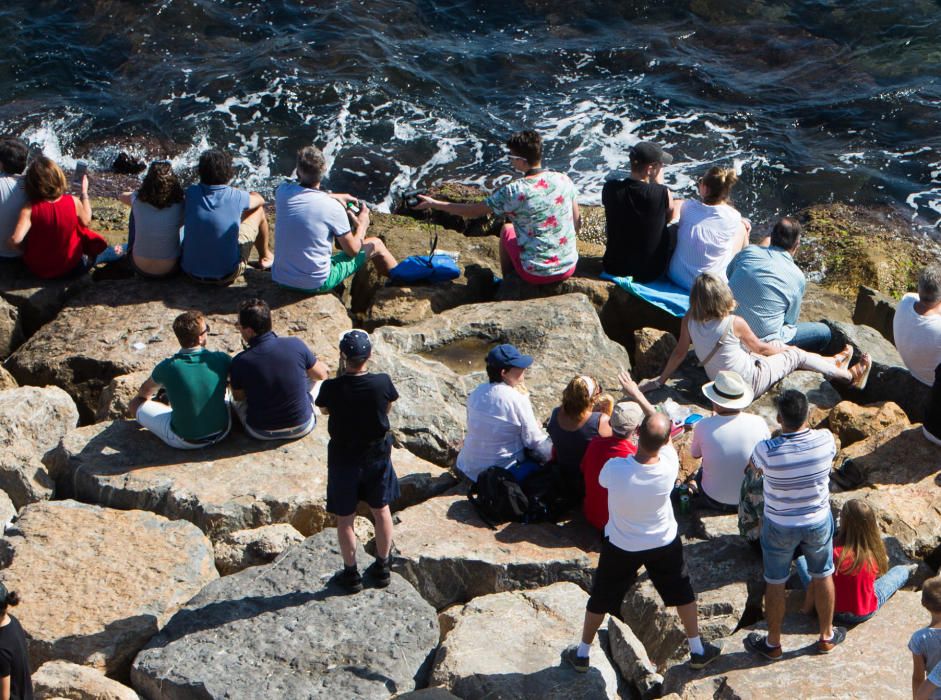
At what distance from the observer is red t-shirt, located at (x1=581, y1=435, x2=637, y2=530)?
652 cm

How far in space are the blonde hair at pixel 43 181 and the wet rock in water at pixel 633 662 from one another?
6.10 m

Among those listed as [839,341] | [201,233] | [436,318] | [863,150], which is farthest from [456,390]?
[863,150]

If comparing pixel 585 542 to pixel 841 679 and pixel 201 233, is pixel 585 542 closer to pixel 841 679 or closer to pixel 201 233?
pixel 841 679

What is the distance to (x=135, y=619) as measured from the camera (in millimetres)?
6066

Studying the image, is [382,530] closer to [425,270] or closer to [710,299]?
[710,299]

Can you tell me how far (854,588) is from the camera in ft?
19.0

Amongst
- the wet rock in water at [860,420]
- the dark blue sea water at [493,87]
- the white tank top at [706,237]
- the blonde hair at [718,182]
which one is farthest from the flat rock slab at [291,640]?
the dark blue sea water at [493,87]

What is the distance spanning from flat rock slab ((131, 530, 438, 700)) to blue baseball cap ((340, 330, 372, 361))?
4.09 feet

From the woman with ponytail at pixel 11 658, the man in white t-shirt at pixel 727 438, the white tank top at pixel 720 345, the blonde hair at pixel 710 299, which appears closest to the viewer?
the woman with ponytail at pixel 11 658

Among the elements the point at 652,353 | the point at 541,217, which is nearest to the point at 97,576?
the point at 652,353

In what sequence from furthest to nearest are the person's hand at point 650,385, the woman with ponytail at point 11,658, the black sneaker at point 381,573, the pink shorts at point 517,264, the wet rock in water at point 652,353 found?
1. the pink shorts at point 517,264
2. the wet rock in water at point 652,353
3. the person's hand at point 650,385
4. the black sneaker at point 381,573
5. the woman with ponytail at point 11,658

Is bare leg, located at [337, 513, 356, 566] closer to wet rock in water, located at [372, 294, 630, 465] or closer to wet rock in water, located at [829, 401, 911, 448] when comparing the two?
wet rock in water, located at [372, 294, 630, 465]

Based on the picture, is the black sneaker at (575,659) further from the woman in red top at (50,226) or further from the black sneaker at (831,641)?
the woman in red top at (50,226)

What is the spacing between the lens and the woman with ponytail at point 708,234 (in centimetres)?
955
